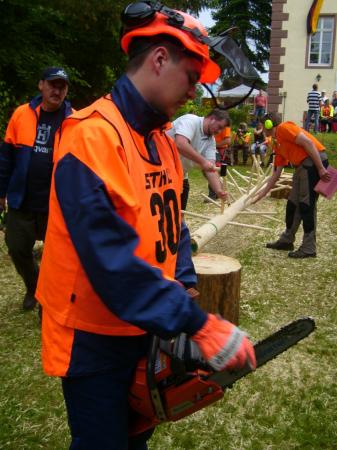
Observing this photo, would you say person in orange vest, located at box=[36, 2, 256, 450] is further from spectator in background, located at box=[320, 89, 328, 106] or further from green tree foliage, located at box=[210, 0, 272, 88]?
green tree foliage, located at box=[210, 0, 272, 88]

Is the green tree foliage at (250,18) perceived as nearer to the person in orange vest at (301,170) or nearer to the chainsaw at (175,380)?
the person in orange vest at (301,170)

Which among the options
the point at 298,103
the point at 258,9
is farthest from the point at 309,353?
the point at 258,9

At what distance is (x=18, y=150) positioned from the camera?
150 inches

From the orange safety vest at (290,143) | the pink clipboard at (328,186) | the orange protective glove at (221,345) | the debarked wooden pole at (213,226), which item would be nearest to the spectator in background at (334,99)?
the debarked wooden pole at (213,226)

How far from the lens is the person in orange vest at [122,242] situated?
1330 mm

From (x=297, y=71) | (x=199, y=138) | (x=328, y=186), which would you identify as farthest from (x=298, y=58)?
(x=199, y=138)

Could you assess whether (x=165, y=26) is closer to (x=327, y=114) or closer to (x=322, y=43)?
(x=327, y=114)

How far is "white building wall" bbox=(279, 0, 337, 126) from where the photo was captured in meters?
19.2

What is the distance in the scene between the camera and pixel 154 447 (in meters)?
2.69

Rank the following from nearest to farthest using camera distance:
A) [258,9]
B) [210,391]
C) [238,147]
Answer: [210,391]
[238,147]
[258,9]

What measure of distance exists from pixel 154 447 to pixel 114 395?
49.8 inches

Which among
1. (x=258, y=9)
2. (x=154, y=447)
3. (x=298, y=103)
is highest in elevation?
(x=258, y=9)

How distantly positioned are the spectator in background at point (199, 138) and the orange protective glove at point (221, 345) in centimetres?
396

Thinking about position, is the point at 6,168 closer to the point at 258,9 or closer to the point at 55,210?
the point at 55,210
